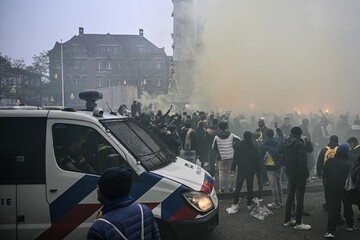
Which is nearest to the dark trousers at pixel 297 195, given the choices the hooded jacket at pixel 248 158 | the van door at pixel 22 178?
the hooded jacket at pixel 248 158

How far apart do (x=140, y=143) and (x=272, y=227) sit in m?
3.07

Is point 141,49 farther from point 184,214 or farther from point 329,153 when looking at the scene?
point 184,214

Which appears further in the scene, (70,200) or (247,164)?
(247,164)

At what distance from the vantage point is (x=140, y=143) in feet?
15.0

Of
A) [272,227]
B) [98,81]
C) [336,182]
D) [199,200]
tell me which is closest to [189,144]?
[272,227]

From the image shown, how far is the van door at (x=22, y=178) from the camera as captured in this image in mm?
3928

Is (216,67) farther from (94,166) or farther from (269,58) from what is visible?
(94,166)

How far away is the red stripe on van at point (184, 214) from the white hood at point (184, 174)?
0.91 feet

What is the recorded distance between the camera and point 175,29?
3128 cm

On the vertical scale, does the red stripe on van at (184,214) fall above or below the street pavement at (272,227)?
above

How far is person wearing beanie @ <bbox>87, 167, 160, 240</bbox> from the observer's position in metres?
2.15

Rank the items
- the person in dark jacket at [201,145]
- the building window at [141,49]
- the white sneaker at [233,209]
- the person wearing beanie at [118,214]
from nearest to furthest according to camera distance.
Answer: the person wearing beanie at [118,214]
the white sneaker at [233,209]
the person in dark jacket at [201,145]
the building window at [141,49]

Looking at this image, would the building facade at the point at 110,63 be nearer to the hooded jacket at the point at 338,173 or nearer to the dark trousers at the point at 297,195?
the dark trousers at the point at 297,195

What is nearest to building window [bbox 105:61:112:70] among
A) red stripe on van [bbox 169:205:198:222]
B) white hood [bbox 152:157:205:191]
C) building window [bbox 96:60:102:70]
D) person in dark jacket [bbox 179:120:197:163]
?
building window [bbox 96:60:102:70]
